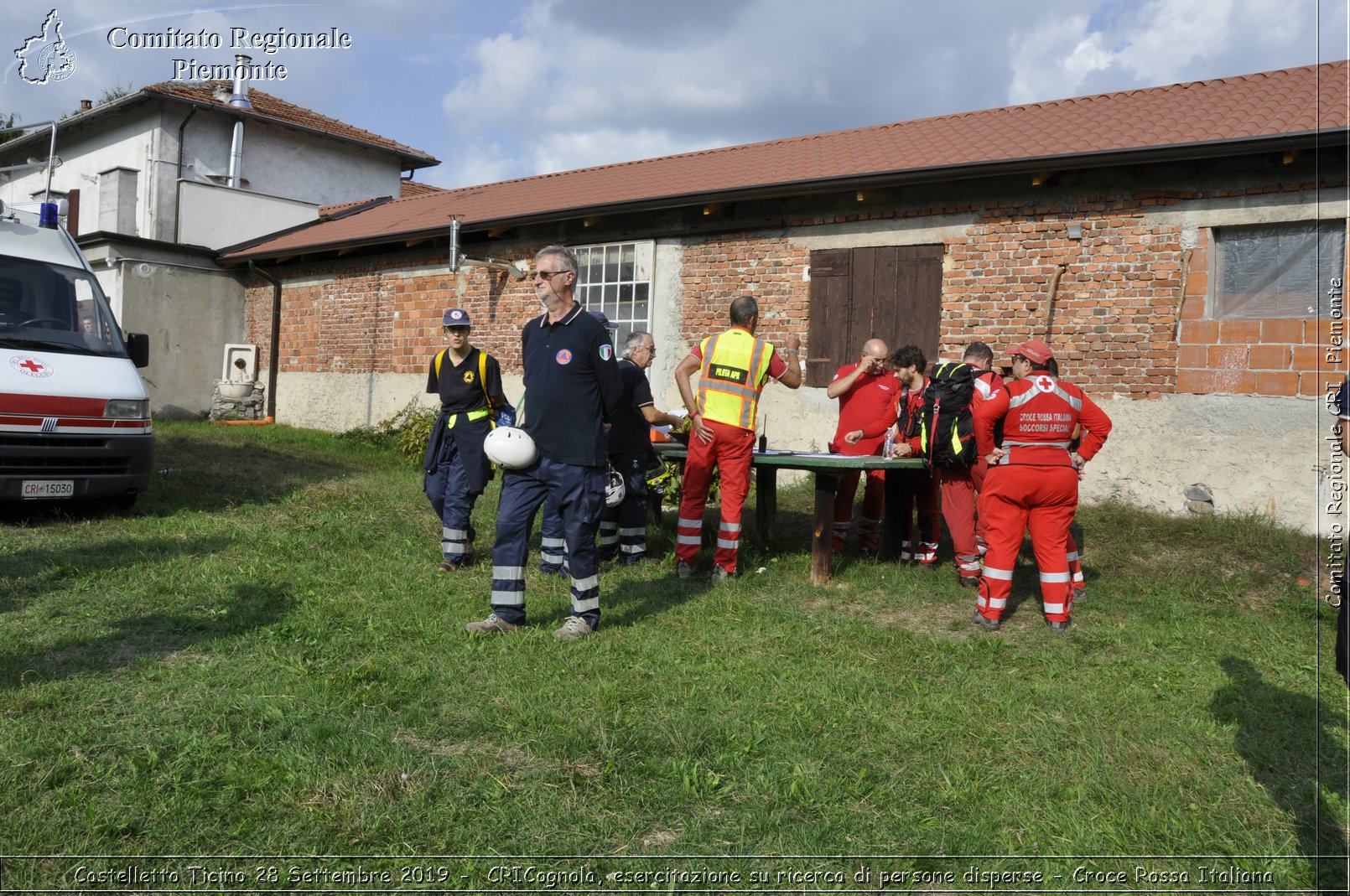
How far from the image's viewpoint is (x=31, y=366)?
7961 mm

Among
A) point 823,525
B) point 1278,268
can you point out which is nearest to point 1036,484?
point 823,525

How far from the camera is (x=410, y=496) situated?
10656 mm

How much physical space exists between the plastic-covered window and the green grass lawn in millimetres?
3100

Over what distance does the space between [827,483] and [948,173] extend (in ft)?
15.8

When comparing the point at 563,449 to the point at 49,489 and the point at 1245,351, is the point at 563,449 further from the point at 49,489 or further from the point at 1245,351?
the point at 1245,351

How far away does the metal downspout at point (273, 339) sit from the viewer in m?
19.9

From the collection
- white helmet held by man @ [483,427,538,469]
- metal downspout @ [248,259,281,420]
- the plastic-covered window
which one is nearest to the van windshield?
white helmet held by man @ [483,427,538,469]

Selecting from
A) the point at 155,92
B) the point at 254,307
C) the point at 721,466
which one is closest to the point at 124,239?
the point at 254,307

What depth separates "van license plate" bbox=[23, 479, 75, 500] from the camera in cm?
787

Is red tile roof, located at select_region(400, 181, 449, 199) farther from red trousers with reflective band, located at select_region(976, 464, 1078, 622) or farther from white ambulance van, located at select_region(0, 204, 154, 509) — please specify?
red trousers with reflective band, located at select_region(976, 464, 1078, 622)

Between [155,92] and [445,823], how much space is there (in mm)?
22155

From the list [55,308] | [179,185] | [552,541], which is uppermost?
[179,185]

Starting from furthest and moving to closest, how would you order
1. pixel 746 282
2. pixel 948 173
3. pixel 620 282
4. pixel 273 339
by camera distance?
pixel 273 339
pixel 620 282
pixel 746 282
pixel 948 173

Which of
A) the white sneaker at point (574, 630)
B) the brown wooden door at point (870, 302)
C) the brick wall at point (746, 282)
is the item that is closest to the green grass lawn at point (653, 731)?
the white sneaker at point (574, 630)
